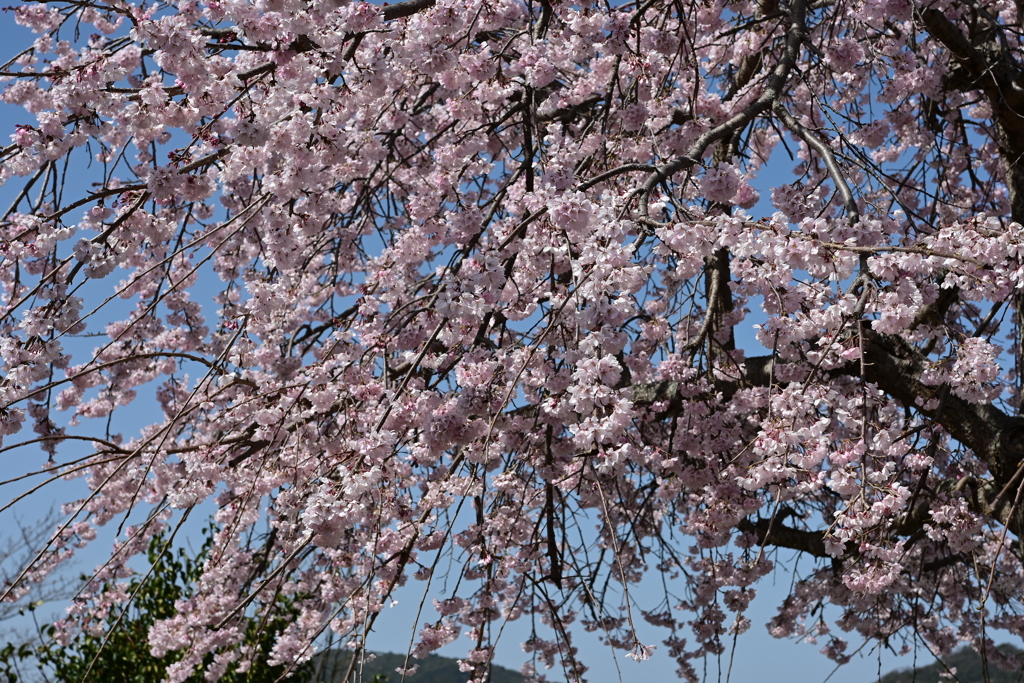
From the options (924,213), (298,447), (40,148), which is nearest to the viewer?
(40,148)

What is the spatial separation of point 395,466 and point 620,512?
2889 millimetres

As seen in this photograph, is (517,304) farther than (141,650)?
No

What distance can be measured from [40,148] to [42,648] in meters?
4.02

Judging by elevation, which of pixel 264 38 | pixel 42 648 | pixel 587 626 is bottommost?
pixel 42 648

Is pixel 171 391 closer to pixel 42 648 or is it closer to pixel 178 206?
pixel 42 648

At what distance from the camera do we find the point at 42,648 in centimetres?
549

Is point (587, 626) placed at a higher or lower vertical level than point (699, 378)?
lower

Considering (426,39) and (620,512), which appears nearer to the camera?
(426,39)

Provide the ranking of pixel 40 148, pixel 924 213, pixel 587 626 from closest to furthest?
pixel 40 148, pixel 924 213, pixel 587 626

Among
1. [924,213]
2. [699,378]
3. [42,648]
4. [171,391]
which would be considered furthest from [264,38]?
[42,648]

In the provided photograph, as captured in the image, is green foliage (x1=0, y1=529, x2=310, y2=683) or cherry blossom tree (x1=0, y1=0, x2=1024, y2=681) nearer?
cherry blossom tree (x1=0, y1=0, x2=1024, y2=681)

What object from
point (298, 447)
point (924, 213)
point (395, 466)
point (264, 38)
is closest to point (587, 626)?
point (298, 447)

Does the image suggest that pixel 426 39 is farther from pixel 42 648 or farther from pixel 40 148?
pixel 42 648

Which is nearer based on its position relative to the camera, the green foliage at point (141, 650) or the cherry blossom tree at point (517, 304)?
the cherry blossom tree at point (517, 304)
